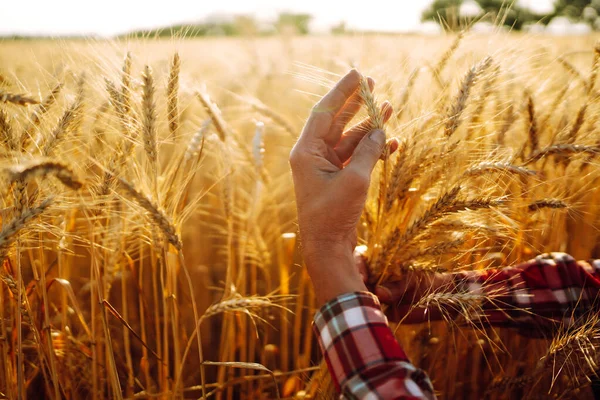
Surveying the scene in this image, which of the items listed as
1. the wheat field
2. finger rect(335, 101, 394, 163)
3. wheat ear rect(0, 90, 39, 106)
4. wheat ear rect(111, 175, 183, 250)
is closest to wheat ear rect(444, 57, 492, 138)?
the wheat field

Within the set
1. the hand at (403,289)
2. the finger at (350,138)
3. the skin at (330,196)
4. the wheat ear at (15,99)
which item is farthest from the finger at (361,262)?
the wheat ear at (15,99)

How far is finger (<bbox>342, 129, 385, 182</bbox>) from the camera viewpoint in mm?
926

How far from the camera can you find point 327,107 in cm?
104

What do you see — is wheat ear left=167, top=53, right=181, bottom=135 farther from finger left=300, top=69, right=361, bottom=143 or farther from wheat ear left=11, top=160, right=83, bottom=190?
wheat ear left=11, top=160, right=83, bottom=190

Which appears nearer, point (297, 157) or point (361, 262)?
point (297, 157)

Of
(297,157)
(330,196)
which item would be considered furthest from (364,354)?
(297,157)

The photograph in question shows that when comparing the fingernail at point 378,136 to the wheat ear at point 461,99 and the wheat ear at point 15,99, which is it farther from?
the wheat ear at point 15,99

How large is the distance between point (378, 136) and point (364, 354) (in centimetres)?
44

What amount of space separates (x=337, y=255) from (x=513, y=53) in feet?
2.57

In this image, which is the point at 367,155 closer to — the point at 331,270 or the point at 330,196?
the point at 330,196

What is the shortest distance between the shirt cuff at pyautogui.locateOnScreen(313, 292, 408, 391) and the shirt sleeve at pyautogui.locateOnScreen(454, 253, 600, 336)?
1.49 ft

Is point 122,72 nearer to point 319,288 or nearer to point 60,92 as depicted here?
point 60,92

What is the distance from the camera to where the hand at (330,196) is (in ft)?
3.05

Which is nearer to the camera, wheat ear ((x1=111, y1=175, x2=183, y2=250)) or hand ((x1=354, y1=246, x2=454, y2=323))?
wheat ear ((x1=111, y1=175, x2=183, y2=250))
